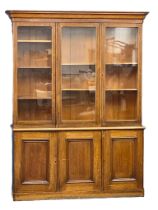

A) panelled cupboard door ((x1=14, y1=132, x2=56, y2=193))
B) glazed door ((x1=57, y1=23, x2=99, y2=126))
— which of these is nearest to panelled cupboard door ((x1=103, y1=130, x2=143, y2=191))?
glazed door ((x1=57, y1=23, x2=99, y2=126))

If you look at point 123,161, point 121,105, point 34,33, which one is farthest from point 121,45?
point 123,161

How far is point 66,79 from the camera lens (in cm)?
525

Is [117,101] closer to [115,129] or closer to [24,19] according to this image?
[115,129]

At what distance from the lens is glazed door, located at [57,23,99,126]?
5.17 meters

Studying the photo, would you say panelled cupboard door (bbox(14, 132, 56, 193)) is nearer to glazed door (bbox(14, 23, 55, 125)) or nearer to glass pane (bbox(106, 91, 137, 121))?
glazed door (bbox(14, 23, 55, 125))

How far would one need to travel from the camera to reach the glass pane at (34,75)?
5172 millimetres

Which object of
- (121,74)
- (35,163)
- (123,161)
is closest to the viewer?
(35,163)

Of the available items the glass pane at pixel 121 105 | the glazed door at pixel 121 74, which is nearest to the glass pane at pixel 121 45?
the glazed door at pixel 121 74

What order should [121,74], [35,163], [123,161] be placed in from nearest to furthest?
1. [35,163]
2. [123,161]
3. [121,74]

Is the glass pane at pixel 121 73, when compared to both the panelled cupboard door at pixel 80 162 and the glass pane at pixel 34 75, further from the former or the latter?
the glass pane at pixel 34 75

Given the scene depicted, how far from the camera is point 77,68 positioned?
529cm

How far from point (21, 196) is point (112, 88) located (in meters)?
1.74

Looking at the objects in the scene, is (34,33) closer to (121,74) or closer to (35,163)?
(121,74)

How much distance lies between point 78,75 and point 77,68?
90 mm
